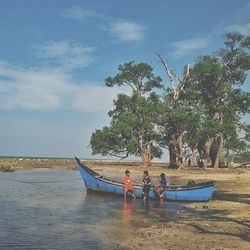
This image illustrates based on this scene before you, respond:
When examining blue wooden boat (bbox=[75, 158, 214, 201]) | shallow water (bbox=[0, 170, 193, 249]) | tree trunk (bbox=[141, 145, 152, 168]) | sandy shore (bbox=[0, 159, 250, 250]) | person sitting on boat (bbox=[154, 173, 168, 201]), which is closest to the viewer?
sandy shore (bbox=[0, 159, 250, 250])

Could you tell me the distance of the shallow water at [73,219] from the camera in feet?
44.9

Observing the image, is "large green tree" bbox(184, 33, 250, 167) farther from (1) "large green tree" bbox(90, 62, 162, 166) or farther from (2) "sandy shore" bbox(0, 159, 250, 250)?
(2) "sandy shore" bbox(0, 159, 250, 250)

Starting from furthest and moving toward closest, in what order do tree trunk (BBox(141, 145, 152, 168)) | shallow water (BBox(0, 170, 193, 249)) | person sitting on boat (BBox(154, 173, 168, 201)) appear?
1. tree trunk (BBox(141, 145, 152, 168))
2. person sitting on boat (BBox(154, 173, 168, 201))
3. shallow water (BBox(0, 170, 193, 249))

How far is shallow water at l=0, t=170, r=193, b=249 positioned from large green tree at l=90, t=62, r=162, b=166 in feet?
94.5

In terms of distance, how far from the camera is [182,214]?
→ 20203 mm

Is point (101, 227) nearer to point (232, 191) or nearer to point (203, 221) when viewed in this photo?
point (203, 221)

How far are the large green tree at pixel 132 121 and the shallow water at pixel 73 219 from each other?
28817mm

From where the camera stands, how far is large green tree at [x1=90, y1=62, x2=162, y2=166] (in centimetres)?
5709

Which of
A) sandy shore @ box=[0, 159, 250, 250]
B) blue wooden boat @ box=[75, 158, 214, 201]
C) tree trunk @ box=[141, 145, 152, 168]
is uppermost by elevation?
tree trunk @ box=[141, 145, 152, 168]

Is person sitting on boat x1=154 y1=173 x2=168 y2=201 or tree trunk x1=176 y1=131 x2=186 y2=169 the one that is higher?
tree trunk x1=176 y1=131 x2=186 y2=169

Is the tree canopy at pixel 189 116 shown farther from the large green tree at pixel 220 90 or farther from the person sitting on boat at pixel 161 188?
the person sitting on boat at pixel 161 188

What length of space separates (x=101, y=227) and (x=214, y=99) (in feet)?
139

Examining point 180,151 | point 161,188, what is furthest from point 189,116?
point 161,188

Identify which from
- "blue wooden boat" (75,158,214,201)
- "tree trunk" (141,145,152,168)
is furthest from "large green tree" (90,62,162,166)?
"blue wooden boat" (75,158,214,201)
